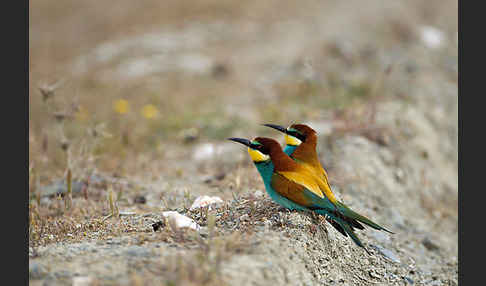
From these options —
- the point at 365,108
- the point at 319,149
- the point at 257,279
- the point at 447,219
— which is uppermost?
the point at 365,108

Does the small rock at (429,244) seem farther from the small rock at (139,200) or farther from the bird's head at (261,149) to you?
the small rock at (139,200)

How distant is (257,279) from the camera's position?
7.11 feet

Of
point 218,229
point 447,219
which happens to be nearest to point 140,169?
point 218,229

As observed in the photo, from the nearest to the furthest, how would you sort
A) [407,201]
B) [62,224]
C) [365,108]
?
[62,224]
[407,201]
[365,108]

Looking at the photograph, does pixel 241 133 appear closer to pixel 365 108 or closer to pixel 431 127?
pixel 365 108

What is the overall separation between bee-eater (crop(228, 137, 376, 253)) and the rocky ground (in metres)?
0.15

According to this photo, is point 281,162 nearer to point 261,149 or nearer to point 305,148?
point 261,149

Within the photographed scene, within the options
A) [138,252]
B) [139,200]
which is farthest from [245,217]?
[139,200]

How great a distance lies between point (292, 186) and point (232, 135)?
3.53 m

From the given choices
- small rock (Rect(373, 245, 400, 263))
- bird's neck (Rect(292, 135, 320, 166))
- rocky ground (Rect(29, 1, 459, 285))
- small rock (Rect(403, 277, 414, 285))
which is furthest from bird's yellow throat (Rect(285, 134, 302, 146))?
small rock (Rect(403, 277, 414, 285))

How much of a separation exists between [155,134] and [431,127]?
345cm

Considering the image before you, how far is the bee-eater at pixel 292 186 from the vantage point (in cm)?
270

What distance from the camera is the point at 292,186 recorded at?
270cm

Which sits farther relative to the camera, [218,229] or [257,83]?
[257,83]
